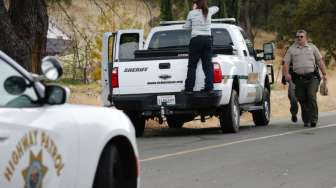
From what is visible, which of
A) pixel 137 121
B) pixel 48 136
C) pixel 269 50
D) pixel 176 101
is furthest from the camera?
pixel 269 50

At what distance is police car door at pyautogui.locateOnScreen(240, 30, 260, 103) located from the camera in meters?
17.8

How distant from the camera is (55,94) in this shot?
612 cm

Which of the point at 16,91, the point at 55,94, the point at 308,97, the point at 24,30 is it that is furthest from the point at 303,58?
the point at 16,91

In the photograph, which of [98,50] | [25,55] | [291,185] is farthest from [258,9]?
[291,185]

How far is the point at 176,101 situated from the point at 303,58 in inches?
142

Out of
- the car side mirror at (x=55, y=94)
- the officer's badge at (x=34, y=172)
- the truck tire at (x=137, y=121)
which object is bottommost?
the truck tire at (x=137, y=121)

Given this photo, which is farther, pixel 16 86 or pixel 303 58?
pixel 303 58

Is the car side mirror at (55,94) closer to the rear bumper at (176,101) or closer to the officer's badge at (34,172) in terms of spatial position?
the officer's badge at (34,172)

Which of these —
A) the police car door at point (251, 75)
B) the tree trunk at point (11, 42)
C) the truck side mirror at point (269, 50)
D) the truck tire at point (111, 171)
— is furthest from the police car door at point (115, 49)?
the truck tire at point (111, 171)

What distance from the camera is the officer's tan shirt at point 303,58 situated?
1822 cm

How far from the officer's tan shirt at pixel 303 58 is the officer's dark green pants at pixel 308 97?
0.23m

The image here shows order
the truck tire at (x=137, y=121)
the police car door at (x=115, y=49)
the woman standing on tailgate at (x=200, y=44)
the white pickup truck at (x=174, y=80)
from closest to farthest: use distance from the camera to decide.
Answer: the woman standing on tailgate at (x=200, y=44) < the white pickup truck at (x=174, y=80) < the truck tire at (x=137, y=121) < the police car door at (x=115, y=49)

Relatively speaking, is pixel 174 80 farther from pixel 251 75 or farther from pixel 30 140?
pixel 30 140

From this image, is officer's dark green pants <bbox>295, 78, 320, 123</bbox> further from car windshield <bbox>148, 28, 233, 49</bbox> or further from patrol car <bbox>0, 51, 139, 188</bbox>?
patrol car <bbox>0, 51, 139, 188</bbox>
